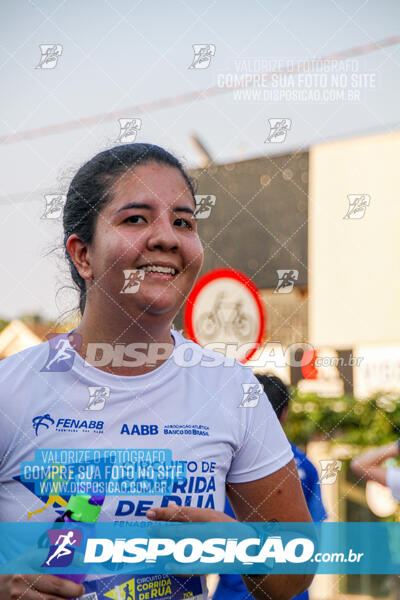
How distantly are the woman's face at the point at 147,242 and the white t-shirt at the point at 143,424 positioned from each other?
6.8 inches

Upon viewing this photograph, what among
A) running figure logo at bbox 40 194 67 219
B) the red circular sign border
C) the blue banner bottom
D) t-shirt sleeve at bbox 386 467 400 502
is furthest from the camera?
t-shirt sleeve at bbox 386 467 400 502

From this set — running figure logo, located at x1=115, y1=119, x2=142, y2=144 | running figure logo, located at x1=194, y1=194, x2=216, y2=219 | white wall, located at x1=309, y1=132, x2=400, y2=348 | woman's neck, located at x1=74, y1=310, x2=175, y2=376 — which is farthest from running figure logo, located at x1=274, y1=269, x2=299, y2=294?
white wall, located at x1=309, y1=132, x2=400, y2=348

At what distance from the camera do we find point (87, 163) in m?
1.66

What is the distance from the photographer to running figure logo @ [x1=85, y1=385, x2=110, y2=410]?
143cm

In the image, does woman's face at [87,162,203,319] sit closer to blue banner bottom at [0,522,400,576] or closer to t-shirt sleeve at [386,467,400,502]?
blue banner bottom at [0,522,400,576]

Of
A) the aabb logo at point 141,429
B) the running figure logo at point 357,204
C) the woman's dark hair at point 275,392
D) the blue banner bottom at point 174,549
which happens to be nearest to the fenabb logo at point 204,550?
the blue banner bottom at point 174,549

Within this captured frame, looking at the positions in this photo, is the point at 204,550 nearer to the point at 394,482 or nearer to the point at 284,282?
the point at 284,282

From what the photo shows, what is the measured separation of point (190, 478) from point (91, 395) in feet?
0.97

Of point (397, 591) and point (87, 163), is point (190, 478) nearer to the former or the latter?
point (87, 163)

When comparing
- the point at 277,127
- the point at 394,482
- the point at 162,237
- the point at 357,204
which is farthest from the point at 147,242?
the point at 394,482

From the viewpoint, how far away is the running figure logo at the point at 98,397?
4.68 feet

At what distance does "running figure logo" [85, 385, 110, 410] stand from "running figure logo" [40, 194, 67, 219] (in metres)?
0.61

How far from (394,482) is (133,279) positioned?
1756 millimetres

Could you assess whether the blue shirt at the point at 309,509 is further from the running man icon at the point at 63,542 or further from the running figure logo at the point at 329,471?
the running man icon at the point at 63,542
